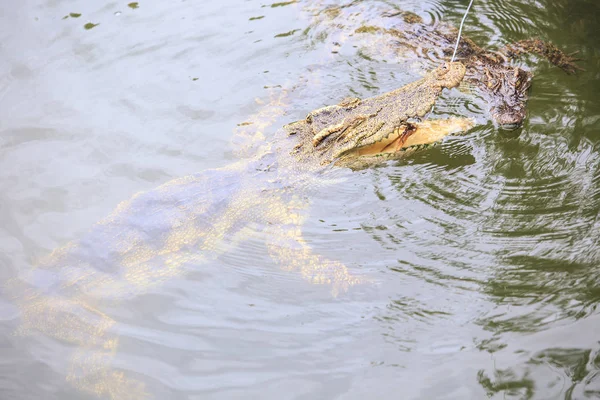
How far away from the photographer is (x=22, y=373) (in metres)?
3.58

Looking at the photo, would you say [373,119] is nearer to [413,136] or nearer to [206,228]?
[413,136]

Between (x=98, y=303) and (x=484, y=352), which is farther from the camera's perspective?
(x=98, y=303)

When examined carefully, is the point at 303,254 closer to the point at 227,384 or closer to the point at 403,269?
the point at 403,269

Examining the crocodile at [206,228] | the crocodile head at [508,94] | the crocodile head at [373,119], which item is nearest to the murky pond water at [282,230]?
the crocodile at [206,228]

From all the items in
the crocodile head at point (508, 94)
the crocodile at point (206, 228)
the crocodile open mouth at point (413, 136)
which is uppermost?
the crocodile head at point (508, 94)

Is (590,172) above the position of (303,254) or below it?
above

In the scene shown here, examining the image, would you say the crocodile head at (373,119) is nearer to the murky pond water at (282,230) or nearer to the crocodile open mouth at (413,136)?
the crocodile open mouth at (413,136)

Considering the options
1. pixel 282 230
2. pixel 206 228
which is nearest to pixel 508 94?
pixel 282 230

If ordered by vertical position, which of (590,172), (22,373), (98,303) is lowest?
(22,373)

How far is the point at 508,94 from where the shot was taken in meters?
4.70

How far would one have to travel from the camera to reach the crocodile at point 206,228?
12.4ft

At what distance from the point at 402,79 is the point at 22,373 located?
459cm

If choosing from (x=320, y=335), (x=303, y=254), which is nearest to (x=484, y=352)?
(x=320, y=335)

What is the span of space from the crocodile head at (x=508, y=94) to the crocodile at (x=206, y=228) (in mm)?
329
